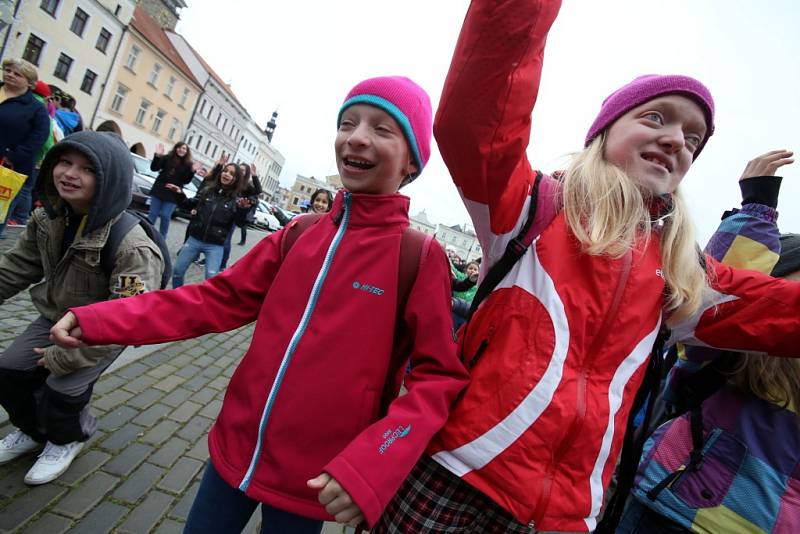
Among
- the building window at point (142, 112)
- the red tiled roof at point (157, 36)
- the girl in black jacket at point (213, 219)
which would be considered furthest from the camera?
the building window at point (142, 112)

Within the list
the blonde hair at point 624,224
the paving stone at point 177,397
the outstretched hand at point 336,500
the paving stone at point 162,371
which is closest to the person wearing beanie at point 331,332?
the outstretched hand at point 336,500

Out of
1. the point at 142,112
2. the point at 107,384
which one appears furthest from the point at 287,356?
the point at 142,112

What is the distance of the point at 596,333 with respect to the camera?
Result: 1.17 metres

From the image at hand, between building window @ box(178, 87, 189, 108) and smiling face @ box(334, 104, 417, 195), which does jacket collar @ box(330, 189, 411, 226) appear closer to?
smiling face @ box(334, 104, 417, 195)

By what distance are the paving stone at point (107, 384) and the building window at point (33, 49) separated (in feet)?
93.5

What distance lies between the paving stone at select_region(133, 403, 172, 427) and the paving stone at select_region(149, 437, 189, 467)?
246 mm

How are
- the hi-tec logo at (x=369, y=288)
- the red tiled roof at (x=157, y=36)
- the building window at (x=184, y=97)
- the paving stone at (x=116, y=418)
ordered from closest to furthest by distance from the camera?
the hi-tec logo at (x=369, y=288) → the paving stone at (x=116, y=418) → the red tiled roof at (x=157, y=36) → the building window at (x=184, y=97)

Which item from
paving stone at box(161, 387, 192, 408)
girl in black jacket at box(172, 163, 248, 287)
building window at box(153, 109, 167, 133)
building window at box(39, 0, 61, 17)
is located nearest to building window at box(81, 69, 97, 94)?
building window at box(39, 0, 61, 17)

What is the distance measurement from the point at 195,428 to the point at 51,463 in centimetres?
91

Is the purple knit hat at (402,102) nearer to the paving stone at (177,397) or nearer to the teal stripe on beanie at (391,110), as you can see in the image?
the teal stripe on beanie at (391,110)

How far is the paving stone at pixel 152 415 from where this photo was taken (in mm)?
2908

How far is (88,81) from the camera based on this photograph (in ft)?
89.5

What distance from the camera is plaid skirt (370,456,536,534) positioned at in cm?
116

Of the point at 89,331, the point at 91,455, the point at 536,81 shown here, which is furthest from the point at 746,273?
the point at 91,455
